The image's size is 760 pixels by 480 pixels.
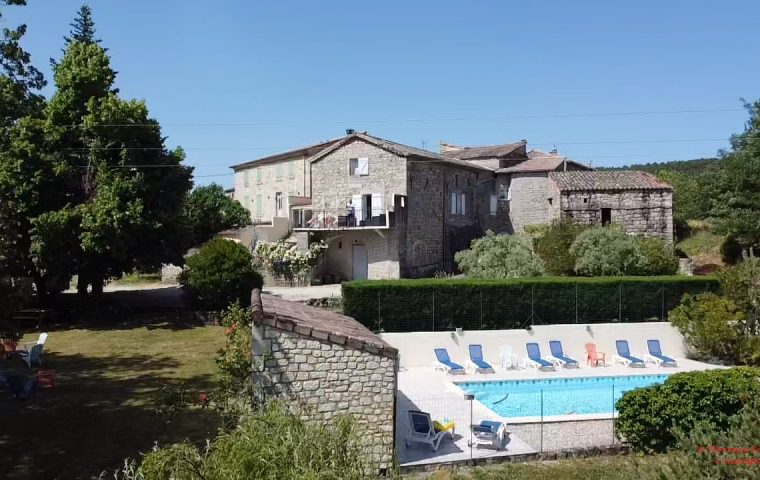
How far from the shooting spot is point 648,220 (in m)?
32.9

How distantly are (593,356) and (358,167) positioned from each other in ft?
54.4

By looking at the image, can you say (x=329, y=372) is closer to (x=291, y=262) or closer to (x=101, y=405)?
(x=101, y=405)

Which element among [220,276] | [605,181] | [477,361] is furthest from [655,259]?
[220,276]

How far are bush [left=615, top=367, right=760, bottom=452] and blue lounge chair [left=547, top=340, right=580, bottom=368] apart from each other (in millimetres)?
8233

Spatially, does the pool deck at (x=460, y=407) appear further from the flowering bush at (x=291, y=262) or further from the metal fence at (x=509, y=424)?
the flowering bush at (x=291, y=262)

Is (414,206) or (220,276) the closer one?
(220,276)

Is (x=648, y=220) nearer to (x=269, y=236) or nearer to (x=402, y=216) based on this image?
(x=402, y=216)

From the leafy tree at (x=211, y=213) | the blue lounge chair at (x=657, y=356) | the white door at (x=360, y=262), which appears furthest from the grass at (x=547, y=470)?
the white door at (x=360, y=262)

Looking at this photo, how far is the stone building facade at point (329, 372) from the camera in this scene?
33.6ft

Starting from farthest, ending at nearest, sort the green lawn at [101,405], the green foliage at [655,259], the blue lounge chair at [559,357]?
the green foliage at [655,259], the blue lounge chair at [559,357], the green lawn at [101,405]

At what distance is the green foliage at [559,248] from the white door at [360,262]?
9212 millimetres

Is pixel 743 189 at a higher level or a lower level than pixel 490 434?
higher

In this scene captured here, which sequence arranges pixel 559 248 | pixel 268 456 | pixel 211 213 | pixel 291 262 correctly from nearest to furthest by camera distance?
pixel 268 456, pixel 559 248, pixel 291 262, pixel 211 213

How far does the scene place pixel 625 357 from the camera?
20.8 metres
